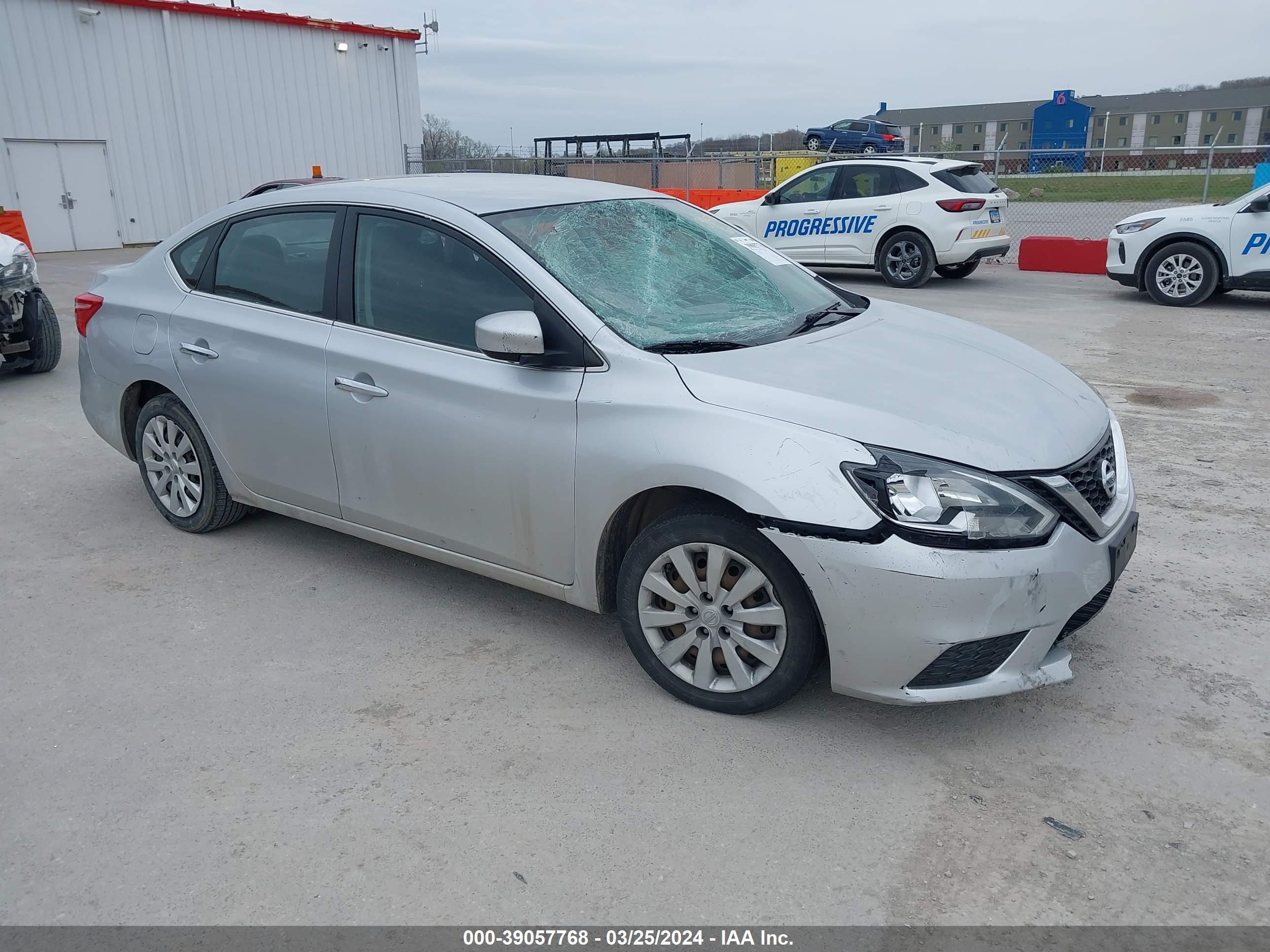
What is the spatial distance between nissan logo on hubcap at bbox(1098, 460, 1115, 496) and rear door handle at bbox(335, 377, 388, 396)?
256 centimetres

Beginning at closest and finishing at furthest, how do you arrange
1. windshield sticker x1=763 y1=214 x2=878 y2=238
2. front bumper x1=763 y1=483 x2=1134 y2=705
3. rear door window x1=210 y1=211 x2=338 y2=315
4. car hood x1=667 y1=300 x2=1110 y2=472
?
1. front bumper x1=763 y1=483 x2=1134 y2=705
2. car hood x1=667 y1=300 x2=1110 y2=472
3. rear door window x1=210 y1=211 x2=338 y2=315
4. windshield sticker x1=763 y1=214 x2=878 y2=238

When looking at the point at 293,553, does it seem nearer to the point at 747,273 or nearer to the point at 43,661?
the point at 43,661

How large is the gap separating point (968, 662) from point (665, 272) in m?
1.89

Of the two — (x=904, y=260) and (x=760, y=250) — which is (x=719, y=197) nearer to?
(x=904, y=260)

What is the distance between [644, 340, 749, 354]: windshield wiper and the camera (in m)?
3.45

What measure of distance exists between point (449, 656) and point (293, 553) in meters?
1.40

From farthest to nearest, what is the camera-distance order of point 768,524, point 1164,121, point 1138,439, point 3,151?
1. point 1164,121
2. point 3,151
3. point 1138,439
4. point 768,524

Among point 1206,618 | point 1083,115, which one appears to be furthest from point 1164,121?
point 1206,618

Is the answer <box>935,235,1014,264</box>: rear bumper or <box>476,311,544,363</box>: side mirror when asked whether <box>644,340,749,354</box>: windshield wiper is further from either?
<box>935,235,1014,264</box>: rear bumper

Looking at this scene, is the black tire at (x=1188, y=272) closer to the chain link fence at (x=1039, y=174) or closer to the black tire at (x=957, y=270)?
the black tire at (x=957, y=270)

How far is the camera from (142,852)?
109 inches

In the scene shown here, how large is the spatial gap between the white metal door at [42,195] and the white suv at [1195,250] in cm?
2013

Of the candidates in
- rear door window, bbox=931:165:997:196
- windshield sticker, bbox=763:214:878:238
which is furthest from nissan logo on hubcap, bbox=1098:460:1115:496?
windshield sticker, bbox=763:214:878:238

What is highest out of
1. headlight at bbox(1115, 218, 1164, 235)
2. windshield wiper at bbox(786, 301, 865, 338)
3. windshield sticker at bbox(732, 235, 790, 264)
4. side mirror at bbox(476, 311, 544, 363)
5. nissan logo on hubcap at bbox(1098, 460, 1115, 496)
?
windshield sticker at bbox(732, 235, 790, 264)
